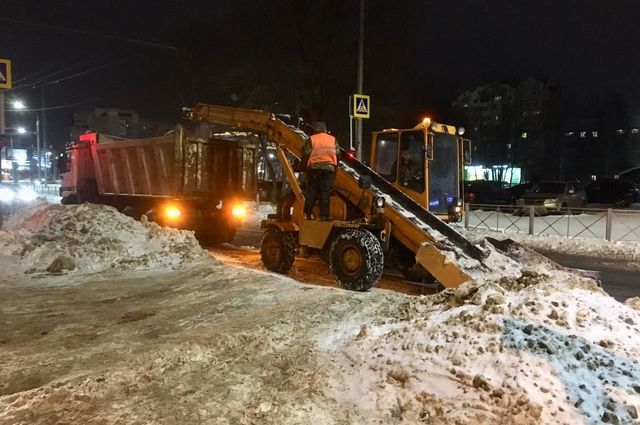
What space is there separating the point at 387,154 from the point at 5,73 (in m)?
9.32

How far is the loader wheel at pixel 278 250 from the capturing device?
920 centimetres

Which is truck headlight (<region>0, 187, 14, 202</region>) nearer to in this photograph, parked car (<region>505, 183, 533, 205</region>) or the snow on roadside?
the snow on roadside

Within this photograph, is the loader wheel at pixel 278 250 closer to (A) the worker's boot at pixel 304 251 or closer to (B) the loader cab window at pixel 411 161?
(A) the worker's boot at pixel 304 251

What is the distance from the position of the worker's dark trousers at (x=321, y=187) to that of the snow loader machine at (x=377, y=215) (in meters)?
0.24

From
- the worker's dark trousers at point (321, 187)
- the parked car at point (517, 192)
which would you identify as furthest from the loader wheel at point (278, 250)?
the parked car at point (517, 192)

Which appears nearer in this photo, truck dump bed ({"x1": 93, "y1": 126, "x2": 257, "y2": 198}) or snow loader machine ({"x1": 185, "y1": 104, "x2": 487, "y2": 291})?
snow loader machine ({"x1": 185, "y1": 104, "x2": 487, "y2": 291})

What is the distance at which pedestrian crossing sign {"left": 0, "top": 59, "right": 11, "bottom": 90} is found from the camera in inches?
477

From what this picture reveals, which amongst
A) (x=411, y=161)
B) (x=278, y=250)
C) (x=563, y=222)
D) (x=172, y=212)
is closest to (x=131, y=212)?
(x=172, y=212)

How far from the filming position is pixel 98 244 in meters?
9.70

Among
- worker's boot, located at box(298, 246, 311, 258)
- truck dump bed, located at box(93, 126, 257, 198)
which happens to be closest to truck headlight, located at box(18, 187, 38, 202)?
truck dump bed, located at box(93, 126, 257, 198)

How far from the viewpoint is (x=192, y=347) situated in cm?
500

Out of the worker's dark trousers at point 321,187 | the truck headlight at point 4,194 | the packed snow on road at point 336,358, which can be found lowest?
the packed snow on road at point 336,358

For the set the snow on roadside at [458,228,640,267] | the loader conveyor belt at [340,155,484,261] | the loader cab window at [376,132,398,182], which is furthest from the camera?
the snow on roadside at [458,228,640,267]

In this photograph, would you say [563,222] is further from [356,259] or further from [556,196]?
[356,259]
